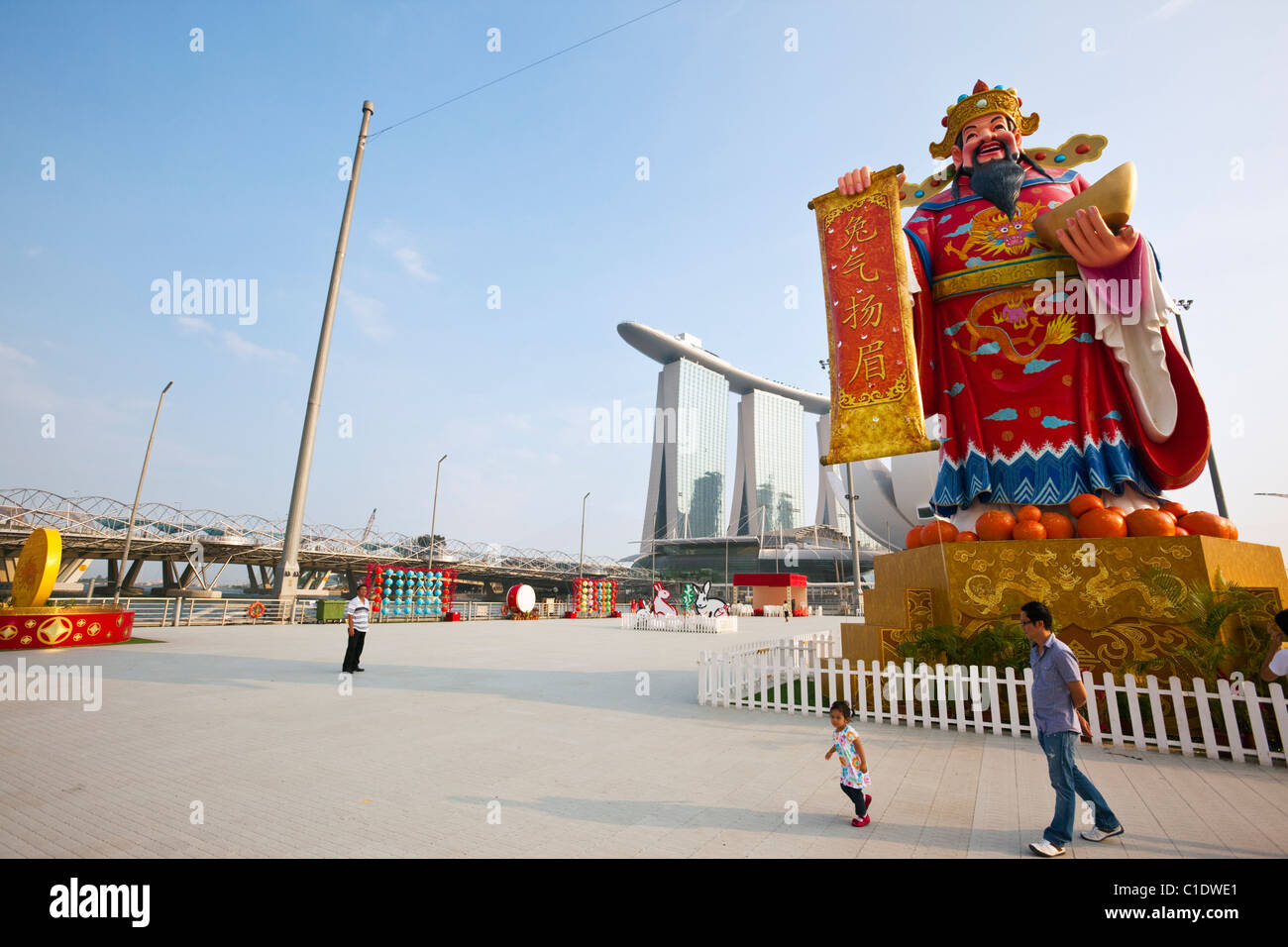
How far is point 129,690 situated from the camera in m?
9.69

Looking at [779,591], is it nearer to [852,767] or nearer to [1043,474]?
[1043,474]

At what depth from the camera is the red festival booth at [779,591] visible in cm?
4459

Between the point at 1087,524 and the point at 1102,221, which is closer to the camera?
the point at 1087,524

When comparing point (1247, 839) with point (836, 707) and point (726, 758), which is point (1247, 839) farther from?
point (726, 758)

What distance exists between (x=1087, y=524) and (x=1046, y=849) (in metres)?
6.46

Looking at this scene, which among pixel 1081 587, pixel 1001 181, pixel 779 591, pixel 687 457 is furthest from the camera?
pixel 687 457

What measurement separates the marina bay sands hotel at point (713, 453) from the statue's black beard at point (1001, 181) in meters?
119

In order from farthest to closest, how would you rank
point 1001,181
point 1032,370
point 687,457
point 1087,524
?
point 687,457 < point 1001,181 < point 1032,370 < point 1087,524

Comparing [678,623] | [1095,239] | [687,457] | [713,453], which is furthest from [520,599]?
[713,453]

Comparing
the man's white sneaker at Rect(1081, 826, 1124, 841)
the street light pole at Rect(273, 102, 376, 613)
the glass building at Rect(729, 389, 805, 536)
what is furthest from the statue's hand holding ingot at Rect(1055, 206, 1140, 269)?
the glass building at Rect(729, 389, 805, 536)

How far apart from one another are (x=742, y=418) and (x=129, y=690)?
15363 cm

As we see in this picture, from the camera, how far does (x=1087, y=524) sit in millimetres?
8789

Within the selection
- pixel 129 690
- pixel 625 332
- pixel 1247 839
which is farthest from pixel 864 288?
pixel 625 332

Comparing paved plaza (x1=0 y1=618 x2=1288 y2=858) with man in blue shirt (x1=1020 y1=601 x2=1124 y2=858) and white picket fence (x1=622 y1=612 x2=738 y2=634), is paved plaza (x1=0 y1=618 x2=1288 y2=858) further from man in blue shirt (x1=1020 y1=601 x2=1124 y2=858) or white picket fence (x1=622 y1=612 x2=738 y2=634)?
white picket fence (x1=622 y1=612 x2=738 y2=634)
